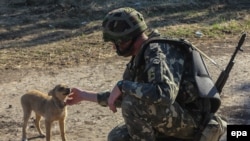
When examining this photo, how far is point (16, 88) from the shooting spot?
8.09 meters

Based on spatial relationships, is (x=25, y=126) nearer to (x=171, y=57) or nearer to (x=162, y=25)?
(x=171, y=57)

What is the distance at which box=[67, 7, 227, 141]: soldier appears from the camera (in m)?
4.41

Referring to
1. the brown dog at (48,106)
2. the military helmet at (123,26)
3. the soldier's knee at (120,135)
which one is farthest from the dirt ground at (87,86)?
the military helmet at (123,26)

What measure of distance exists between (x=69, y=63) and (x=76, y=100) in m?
4.23

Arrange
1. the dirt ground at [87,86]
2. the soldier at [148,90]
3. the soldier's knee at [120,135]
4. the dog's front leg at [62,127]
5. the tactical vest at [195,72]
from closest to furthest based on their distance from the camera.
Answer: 1. the soldier at [148,90]
2. the tactical vest at [195,72]
3. the soldier's knee at [120,135]
4. the dog's front leg at [62,127]
5. the dirt ground at [87,86]

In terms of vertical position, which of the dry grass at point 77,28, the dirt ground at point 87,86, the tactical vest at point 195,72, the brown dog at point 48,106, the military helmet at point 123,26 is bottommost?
the dirt ground at point 87,86

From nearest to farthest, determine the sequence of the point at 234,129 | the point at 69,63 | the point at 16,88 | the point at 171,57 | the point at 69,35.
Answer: the point at 171,57 → the point at 234,129 → the point at 16,88 → the point at 69,63 → the point at 69,35

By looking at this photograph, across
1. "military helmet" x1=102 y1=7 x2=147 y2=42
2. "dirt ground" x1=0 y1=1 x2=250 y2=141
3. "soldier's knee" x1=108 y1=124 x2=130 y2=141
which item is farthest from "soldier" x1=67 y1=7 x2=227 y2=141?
"dirt ground" x1=0 y1=1 x2=250 y2=141

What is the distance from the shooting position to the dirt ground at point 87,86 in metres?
6.77

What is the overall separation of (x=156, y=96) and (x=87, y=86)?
12.6 feet

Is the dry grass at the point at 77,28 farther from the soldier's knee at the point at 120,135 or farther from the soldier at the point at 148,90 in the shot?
the soldier at the point at 148,90

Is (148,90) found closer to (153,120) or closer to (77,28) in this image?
(153,120)

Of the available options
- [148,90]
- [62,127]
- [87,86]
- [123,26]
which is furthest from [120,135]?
[87,86]

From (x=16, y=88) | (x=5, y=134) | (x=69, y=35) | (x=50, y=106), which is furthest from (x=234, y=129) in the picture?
(x=69, y=35)
